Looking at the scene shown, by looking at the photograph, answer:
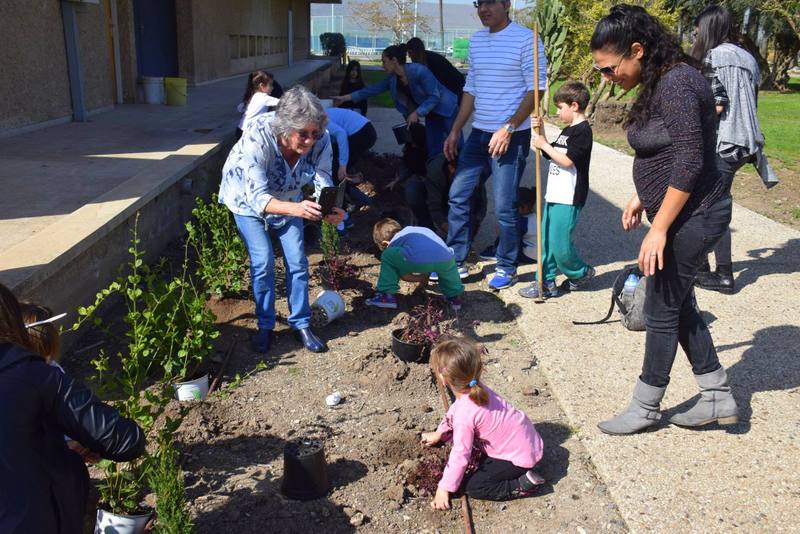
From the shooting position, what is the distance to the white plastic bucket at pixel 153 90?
41.1 feet

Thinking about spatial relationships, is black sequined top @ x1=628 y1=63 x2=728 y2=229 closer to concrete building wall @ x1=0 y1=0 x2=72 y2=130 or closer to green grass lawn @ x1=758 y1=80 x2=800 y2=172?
concrete building wall @ x1=0 y1=0 x2=72 y2=130

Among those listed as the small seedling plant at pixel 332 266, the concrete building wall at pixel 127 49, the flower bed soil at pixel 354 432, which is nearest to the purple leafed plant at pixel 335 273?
the small seedling plant at pixel 332 266

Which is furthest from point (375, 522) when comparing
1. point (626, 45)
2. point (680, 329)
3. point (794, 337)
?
point (794, 337)

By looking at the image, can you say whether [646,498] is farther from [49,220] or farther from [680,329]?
[49,220]

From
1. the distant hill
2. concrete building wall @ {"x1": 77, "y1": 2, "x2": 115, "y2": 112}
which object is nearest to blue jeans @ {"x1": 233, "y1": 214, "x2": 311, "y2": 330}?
concrete building wall @ {"x1": 77, "y1": 2, "x2": 115, "y2": 112}

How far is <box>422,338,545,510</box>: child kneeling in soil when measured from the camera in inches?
125

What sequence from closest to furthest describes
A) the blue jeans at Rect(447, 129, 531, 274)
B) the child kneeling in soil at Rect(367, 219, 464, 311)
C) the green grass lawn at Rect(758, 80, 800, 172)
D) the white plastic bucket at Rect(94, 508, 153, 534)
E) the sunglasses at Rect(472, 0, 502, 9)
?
the white plastic bucket at Rect(94, 508, 153, 534), the child kneeling in soil at Rect(367, 219, 464, 311), the sunglasses at Rect(472, 0, 502, 9), the blue jeans at Rect(447, 129, 531, 274), the green grass lawn at Rect(758, 80, 800, 172)

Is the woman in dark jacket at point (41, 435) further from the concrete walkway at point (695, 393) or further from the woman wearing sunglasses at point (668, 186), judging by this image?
the woman wearing sunglasses at point (668, 186)

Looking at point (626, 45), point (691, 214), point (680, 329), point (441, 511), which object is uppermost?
point (626, 45)

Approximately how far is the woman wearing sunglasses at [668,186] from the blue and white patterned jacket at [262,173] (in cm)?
193

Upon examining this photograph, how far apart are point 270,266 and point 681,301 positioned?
7.72 ft

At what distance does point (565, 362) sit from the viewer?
4641 millimetres

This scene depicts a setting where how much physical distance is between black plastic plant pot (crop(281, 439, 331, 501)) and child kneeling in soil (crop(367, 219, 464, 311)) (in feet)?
6.93

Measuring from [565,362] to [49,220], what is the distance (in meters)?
3.52
